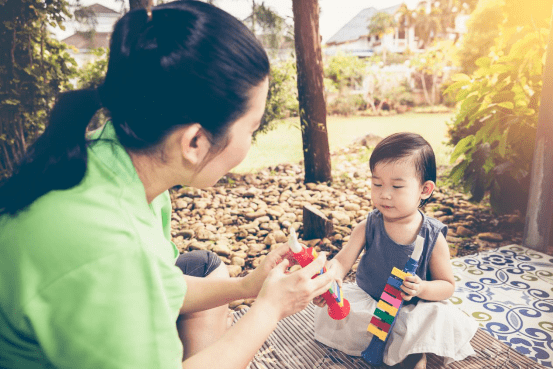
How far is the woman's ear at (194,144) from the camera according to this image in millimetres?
974

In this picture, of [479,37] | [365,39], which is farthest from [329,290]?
[365,39]

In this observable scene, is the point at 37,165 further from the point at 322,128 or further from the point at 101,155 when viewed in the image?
the point at 322,128

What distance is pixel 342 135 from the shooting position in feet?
27.4

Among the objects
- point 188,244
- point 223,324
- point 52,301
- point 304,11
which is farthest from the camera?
point 304,11

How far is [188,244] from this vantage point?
3.00 meters

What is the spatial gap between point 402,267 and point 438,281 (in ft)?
0.52

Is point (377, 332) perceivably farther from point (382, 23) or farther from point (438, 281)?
point (382, 23)

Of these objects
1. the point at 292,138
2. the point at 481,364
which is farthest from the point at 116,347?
the point at 292,138

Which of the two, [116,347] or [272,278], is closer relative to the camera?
[116,347]

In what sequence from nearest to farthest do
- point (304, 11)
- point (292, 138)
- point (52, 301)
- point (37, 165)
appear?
point (52, 301) < point (37, 165) < point (304, 11) < point (292, 138)

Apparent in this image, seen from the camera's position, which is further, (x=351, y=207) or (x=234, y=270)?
(x=351, y=207)

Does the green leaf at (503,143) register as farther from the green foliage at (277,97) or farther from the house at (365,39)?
the house at (365,39)

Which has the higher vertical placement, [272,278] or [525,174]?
[272,278]

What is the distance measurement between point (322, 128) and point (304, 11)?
4.26 feet
